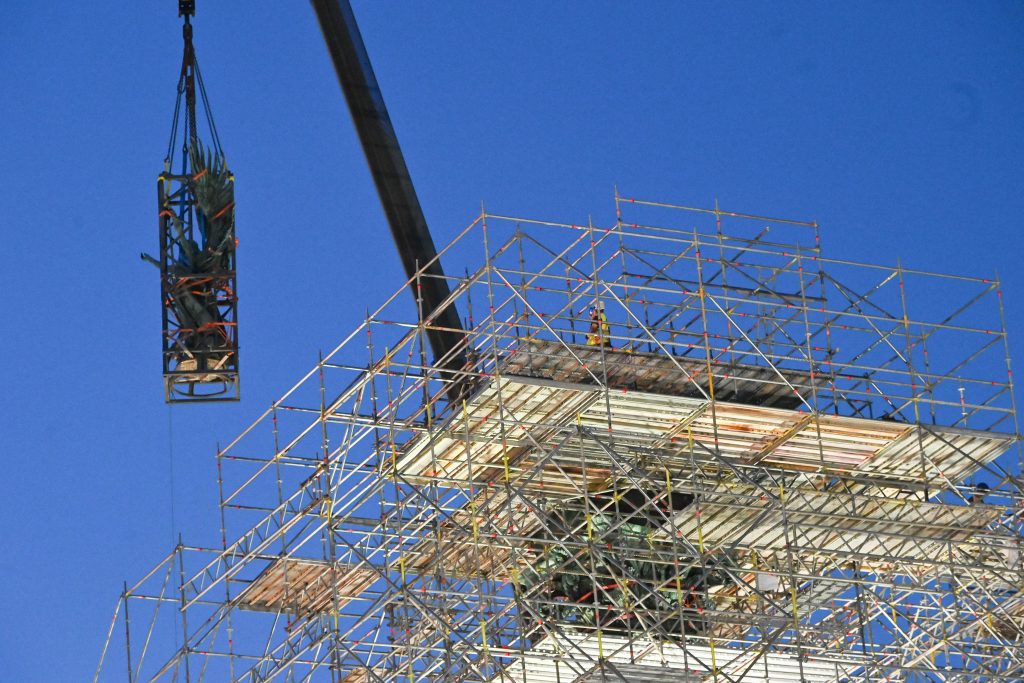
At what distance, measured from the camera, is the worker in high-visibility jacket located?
33.3 metres

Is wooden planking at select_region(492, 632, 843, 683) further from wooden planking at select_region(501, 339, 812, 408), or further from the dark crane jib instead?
the dark crane jib

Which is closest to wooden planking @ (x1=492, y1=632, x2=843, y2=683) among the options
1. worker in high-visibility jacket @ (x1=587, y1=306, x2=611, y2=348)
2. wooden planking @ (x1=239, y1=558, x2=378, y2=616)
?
wooden planking @ (x1=239, y1=558, x2=378, y2=616)

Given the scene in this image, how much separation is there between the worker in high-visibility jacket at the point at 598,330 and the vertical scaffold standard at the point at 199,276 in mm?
5931

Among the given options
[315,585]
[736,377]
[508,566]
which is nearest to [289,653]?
[315,585]

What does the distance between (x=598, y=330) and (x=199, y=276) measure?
676 centimetres

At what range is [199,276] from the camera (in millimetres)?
35438

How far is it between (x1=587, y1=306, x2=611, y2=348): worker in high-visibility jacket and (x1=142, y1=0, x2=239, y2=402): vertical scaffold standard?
593 cm

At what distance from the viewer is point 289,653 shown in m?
37.7

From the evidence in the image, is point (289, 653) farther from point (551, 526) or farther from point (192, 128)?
A: point (192, 128)

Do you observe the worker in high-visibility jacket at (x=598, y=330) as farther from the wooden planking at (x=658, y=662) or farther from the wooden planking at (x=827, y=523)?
the wooden planking at (x=658, y=662)

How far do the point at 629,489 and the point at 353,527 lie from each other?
6400mm

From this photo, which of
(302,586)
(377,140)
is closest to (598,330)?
(302,586)

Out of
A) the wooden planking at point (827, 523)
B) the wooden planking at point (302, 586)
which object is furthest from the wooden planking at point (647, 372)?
the wooden planking at point (302, 586)

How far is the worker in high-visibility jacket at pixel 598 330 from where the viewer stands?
3334 cm
